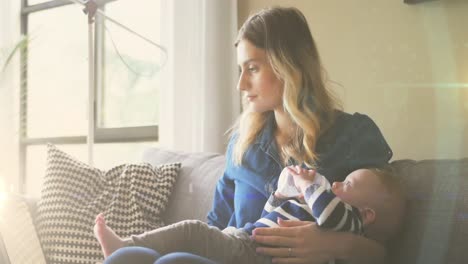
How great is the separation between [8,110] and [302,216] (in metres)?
2.45

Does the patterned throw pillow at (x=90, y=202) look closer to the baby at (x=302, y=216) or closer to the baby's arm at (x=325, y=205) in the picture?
the baby at (x=302, y=216)

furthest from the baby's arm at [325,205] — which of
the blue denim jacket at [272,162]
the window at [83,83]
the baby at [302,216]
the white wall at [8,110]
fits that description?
the white wall at [8,110]

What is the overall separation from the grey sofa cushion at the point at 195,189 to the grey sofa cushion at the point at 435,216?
0.59 metres

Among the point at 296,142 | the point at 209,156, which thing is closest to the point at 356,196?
the point at 296,142

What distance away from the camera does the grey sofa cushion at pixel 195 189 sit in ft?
5.13

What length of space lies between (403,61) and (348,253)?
65 cm

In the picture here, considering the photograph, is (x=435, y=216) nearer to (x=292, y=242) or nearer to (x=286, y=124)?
(x=292, y=242)

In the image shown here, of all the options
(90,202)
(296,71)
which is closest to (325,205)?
(296,71)

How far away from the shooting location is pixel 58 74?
3133 mm

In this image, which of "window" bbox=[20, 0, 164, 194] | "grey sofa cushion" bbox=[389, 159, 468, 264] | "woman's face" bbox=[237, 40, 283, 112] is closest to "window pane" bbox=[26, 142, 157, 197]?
"window" bbox=[20, 0, 164, 194]

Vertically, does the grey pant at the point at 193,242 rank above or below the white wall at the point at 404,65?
below

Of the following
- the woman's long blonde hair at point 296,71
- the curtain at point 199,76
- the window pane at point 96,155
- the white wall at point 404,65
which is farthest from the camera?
the window pane at point 96,155

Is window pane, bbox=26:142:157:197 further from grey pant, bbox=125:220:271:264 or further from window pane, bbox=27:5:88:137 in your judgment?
grey pant, bbox=125:220:271:264

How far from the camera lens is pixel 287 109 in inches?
49.6
